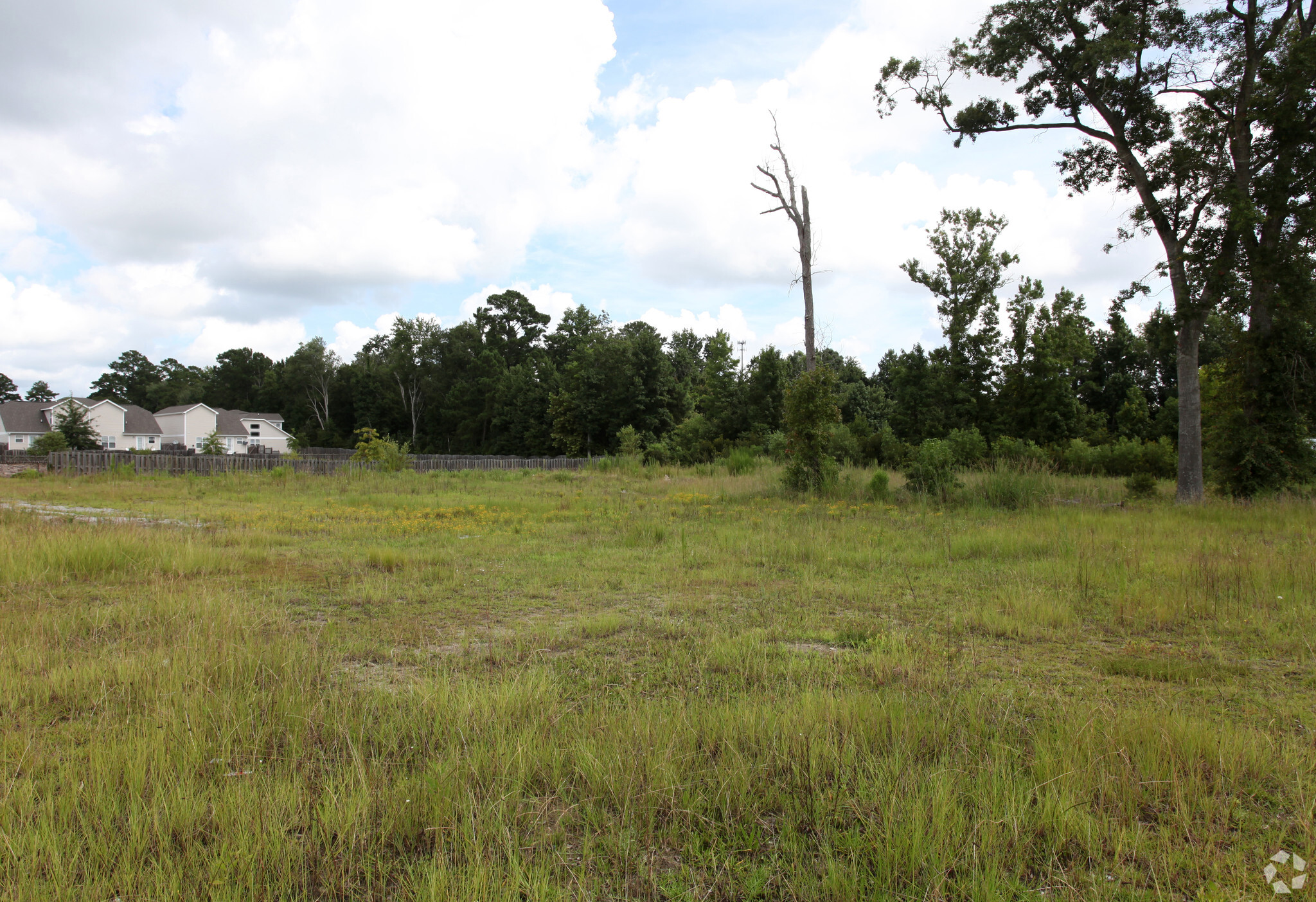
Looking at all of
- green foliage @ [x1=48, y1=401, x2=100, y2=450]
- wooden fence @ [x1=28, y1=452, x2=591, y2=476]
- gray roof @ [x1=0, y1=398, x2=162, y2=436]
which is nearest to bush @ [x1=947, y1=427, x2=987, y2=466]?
wooden fence @ [x1=28, y1=452, x2=591, y2=476]

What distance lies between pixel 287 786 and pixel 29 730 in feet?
5.27

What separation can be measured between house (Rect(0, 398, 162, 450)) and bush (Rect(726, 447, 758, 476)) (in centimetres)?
6149

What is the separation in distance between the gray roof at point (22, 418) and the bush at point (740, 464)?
71.1 metres

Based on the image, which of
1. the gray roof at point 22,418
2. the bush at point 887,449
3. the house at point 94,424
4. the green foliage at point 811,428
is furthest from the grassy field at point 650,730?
the gray roof at point 22,418

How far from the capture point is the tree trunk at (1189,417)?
14.6m

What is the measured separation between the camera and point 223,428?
258 ft

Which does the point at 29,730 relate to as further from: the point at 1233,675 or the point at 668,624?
the point at 1233,675

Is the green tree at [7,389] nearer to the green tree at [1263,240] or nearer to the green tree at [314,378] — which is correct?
the green tree at [314,378]

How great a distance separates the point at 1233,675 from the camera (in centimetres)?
431

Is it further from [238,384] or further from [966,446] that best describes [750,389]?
[238,384]

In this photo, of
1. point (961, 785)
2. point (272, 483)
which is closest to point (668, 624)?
point (961, 785)

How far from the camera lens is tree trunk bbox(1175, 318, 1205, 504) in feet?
48.0

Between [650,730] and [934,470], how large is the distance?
13.5m

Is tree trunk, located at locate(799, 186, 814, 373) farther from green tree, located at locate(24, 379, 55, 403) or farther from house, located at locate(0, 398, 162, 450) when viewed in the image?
green tree, located at locate(24, 379, 55, 403)
